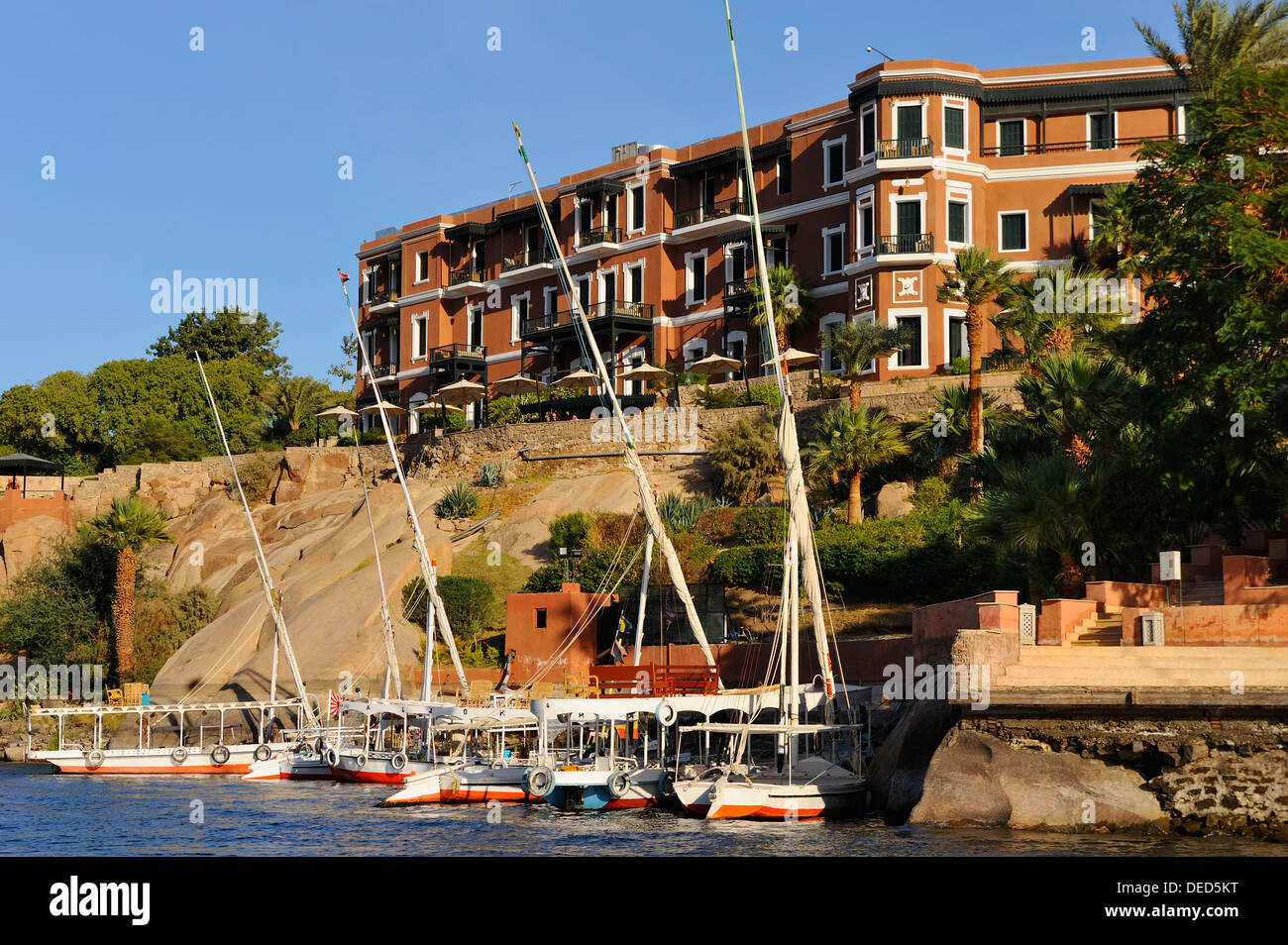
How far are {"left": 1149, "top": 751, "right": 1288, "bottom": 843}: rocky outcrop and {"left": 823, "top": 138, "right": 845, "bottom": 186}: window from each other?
46.1 m

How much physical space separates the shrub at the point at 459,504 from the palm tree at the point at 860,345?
20.0 metres

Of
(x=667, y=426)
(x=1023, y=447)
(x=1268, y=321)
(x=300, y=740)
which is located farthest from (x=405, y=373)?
(x=1268, y=321)

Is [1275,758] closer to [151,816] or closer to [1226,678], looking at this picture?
[1226,678]

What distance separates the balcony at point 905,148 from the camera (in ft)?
197

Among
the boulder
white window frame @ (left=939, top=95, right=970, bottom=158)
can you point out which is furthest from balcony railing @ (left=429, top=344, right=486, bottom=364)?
the boulder

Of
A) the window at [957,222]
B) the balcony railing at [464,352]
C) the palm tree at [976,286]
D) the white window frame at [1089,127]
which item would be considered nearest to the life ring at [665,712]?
the palm tree at [976,286]

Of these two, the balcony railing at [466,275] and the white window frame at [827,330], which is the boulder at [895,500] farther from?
the balcony railing at [466,275]

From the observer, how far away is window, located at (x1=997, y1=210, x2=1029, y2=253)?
60906 mm

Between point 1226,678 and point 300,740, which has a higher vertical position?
point 1226,678

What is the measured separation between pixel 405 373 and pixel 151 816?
54.5 m

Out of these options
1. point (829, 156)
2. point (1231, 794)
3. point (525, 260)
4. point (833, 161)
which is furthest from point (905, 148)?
point (1231, 794)

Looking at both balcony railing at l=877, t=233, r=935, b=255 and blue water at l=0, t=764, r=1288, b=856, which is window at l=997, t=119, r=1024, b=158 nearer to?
balcony railing at l=877, t=233, r=935, b=255

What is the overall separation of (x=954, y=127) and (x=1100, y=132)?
23.9 ft

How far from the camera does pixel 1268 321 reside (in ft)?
82.8
